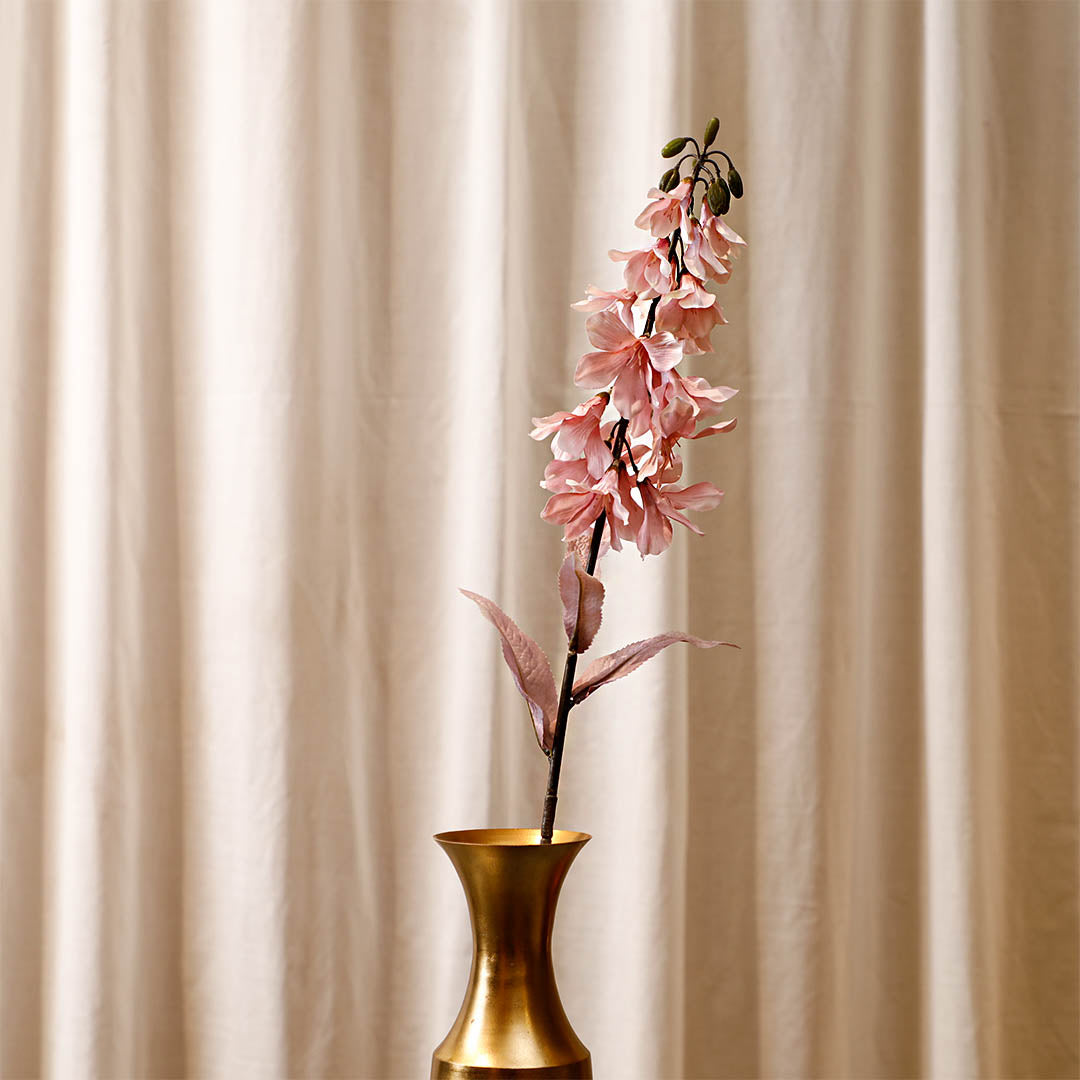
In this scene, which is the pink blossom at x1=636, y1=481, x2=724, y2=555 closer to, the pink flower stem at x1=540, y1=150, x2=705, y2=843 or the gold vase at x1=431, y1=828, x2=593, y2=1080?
the pink flower stem at x1=540, y1=150, x2=705, y2=843

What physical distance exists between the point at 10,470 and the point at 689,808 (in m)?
0.74

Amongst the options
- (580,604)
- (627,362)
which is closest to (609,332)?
(627,362)

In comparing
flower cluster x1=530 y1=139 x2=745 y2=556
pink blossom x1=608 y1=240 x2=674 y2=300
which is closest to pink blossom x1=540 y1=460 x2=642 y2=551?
flower cluster x1=530 y1=139 x2=745 y2=556

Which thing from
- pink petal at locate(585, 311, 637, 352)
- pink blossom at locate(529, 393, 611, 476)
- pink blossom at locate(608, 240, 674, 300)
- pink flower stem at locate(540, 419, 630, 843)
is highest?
pink blossom at locate(608, 240, 674, 300)

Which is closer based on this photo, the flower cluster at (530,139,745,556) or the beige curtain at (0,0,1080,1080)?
the flower cluster at (530,139,745,556)

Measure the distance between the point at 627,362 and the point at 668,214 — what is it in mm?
96

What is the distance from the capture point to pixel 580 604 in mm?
726

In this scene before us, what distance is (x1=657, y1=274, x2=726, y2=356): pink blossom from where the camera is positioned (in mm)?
730

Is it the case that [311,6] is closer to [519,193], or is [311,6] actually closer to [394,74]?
[394,74]

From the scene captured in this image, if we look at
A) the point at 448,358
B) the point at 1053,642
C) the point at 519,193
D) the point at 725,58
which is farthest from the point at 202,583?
the point at 1053,642

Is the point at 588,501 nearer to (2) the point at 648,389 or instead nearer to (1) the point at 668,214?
(2) the point at 648,389

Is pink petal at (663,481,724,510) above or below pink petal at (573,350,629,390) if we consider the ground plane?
below

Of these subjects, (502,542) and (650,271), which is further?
(502,542)

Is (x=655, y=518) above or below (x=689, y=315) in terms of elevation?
below
